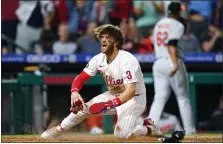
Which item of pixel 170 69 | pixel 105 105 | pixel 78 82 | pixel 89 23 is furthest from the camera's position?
pixel 89 23

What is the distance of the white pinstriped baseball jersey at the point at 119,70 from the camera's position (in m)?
7.53

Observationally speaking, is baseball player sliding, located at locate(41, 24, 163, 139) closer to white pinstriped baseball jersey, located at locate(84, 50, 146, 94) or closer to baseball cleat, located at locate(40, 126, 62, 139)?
white pinstriped baseball jersey, located at locate(84, 50, 146, 94)

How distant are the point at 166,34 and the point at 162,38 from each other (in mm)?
107

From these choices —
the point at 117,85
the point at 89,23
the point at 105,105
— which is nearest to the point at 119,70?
the point at 117,85

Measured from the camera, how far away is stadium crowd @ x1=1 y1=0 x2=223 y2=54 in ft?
42.6

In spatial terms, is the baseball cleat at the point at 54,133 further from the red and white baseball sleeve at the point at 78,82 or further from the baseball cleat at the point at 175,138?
the baseball cleat at the point at 175,138

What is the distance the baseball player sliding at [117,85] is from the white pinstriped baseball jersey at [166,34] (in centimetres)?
236

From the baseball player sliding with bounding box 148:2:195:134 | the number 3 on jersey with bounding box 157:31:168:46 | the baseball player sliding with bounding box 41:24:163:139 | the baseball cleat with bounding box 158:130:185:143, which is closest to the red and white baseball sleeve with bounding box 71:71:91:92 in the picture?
the baseball player sliding with bounding box 41:24:163:139

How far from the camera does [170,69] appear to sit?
10.3 meters

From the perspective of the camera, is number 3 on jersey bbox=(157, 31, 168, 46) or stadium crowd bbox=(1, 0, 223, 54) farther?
stadium crowd bbox=(1, 0, 223, 54)

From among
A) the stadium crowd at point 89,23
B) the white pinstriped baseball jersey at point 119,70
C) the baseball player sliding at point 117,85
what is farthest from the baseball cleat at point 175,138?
the stadium crowd at point 89,23

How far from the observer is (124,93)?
7.45m

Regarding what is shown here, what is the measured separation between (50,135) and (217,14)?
566 cm

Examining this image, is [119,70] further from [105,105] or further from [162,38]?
[162,38]
